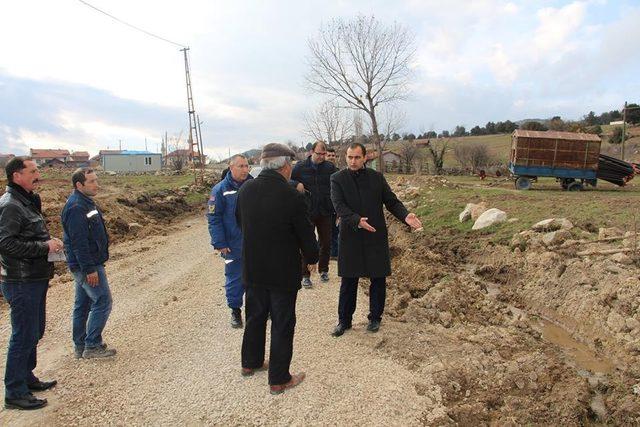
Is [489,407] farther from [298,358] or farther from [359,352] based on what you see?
[298,358]

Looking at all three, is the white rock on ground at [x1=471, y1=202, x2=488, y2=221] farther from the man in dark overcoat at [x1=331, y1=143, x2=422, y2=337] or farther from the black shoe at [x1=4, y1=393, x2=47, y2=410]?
the black shoe at [x1=4, y1=393, x2=47, y2=410]

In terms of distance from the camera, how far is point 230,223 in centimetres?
520

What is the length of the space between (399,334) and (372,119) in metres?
24.5

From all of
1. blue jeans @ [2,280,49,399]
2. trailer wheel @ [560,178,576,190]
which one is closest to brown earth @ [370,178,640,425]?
blue jeans @ [2,280,49,399]

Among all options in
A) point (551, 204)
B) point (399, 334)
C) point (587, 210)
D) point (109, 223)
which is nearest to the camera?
point (399, 334)

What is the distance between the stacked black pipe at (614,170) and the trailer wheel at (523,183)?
2.96 meters

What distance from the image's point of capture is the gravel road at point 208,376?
366cm

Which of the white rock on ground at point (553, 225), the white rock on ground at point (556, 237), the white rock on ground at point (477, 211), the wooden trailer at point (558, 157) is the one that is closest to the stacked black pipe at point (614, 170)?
the wooden trailer at point (558, 157)

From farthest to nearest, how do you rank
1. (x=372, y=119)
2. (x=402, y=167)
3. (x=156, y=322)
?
(x=402, y=167), (x=372, y=119), (x=156, y=322)

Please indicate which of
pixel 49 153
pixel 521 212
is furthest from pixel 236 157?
pixel 49 153

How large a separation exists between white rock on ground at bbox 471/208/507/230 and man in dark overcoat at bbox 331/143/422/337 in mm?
6331

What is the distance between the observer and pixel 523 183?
63.0ft

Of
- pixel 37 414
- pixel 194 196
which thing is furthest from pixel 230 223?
pixel 194 196

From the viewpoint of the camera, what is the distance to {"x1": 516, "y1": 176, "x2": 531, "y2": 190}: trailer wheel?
19141mm
